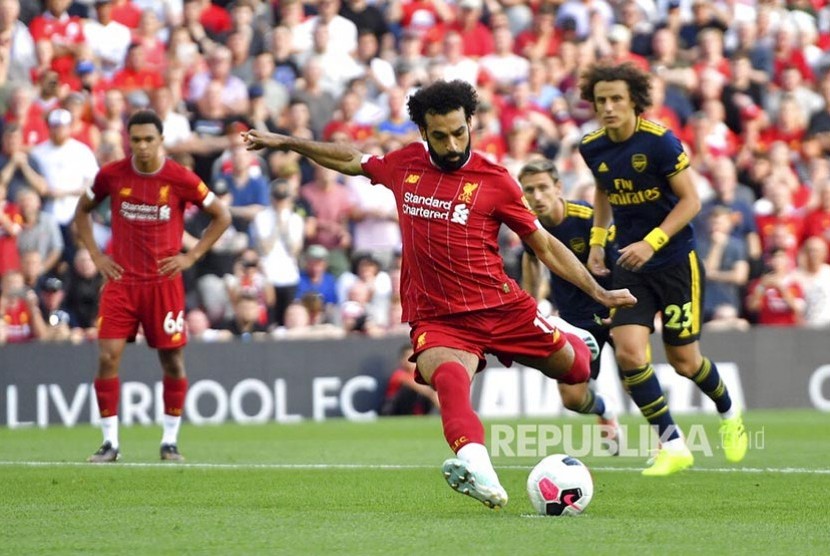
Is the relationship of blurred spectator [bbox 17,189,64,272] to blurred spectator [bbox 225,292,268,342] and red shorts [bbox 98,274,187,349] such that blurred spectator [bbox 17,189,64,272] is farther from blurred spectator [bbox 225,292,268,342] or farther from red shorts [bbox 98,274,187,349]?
red shorts [bbox 98,274,187,349]

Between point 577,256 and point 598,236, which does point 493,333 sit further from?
point 577,256

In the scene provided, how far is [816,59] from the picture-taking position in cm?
2331

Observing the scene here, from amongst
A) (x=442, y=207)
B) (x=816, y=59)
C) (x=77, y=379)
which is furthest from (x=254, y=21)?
(x=442, y=207)

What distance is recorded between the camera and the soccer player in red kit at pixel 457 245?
834 cm

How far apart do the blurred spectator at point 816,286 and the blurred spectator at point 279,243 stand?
20.9 feet

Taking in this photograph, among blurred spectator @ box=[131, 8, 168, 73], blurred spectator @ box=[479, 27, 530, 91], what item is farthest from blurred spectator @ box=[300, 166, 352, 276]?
blurred spectator @ box=[479, 27, 530, 91]

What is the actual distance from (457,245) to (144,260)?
15.5 ft

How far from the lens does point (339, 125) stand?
20.3 metres

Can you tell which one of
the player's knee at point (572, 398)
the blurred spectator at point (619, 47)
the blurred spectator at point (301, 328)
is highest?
the blurred spectator at point (619, 47)

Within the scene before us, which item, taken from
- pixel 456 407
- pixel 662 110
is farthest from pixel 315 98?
pixel 456 407

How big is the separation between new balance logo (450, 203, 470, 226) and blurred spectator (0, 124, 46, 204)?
11.0 meters

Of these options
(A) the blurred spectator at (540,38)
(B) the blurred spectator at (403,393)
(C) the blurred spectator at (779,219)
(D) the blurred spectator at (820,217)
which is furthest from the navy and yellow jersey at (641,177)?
(A) the blurred spectator at (540,38)

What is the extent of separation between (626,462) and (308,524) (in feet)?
15.6

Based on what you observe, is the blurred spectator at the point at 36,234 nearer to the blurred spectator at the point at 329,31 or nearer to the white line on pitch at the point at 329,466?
the blurred spectator at the point at 329,31
